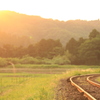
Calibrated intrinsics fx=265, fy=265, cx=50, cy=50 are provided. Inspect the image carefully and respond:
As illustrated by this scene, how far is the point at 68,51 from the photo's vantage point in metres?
95.9

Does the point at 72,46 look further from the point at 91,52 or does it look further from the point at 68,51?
the point at 91,52

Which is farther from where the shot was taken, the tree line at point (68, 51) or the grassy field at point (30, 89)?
the tree line at point (68, 51)

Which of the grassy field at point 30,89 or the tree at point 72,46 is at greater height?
the tree at point 72,46

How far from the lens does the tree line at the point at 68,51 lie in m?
87.2

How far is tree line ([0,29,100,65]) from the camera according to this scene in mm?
87188

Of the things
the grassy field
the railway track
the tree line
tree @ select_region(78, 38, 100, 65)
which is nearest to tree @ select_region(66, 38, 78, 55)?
the tree line

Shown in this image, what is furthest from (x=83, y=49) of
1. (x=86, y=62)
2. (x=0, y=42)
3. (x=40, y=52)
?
(x=0, y=42)

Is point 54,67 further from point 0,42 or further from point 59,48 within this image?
point 0,42

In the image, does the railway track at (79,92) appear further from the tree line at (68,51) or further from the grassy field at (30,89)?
the tree line at (68,51)

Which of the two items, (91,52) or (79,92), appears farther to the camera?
(91,52)

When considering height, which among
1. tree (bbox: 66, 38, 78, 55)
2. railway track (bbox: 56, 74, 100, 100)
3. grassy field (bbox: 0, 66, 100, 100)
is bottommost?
grassy field (bbox: 0, 66, 100, 100)

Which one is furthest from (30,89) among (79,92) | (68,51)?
(68,51)

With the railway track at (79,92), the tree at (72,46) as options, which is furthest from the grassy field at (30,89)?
the tree at (72,46)

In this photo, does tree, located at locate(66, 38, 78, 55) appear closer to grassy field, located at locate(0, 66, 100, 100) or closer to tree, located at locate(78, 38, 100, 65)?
tree, located at locate(78, 38, 100, 65)
